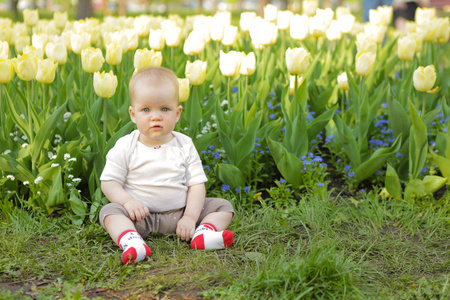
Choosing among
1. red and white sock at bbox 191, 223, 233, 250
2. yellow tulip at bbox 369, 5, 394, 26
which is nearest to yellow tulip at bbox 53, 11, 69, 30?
yellow tulip at bbox 369, 5, 394, 26

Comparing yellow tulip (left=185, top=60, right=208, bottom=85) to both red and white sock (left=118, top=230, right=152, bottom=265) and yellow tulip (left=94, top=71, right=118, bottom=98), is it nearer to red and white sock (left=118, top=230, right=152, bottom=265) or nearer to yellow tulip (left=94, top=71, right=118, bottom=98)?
yellow tulip (left=94, top=71, right=118, bottom=98)

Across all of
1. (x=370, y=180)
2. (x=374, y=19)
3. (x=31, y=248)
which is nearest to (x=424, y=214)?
(x=370, y=180)

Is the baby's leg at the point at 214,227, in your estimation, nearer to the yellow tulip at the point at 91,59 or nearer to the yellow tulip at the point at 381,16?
the yellow tulip at the point at 91,59

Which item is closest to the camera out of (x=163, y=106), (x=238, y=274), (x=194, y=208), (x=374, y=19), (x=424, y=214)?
(x=238, y=274)

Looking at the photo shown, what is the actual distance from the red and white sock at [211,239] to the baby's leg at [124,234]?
231 mm

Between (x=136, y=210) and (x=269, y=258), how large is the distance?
66 cm

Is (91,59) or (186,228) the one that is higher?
(91,59)

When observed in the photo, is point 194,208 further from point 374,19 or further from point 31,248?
point 374,19

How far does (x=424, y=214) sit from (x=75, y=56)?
3.02m

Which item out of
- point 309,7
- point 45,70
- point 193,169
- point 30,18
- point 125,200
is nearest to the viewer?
point 125,200

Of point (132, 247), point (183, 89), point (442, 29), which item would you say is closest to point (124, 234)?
point (132, 247)

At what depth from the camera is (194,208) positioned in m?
2.65

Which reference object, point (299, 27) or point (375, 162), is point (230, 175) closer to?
point (375, 162)

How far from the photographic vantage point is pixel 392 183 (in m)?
3.08
